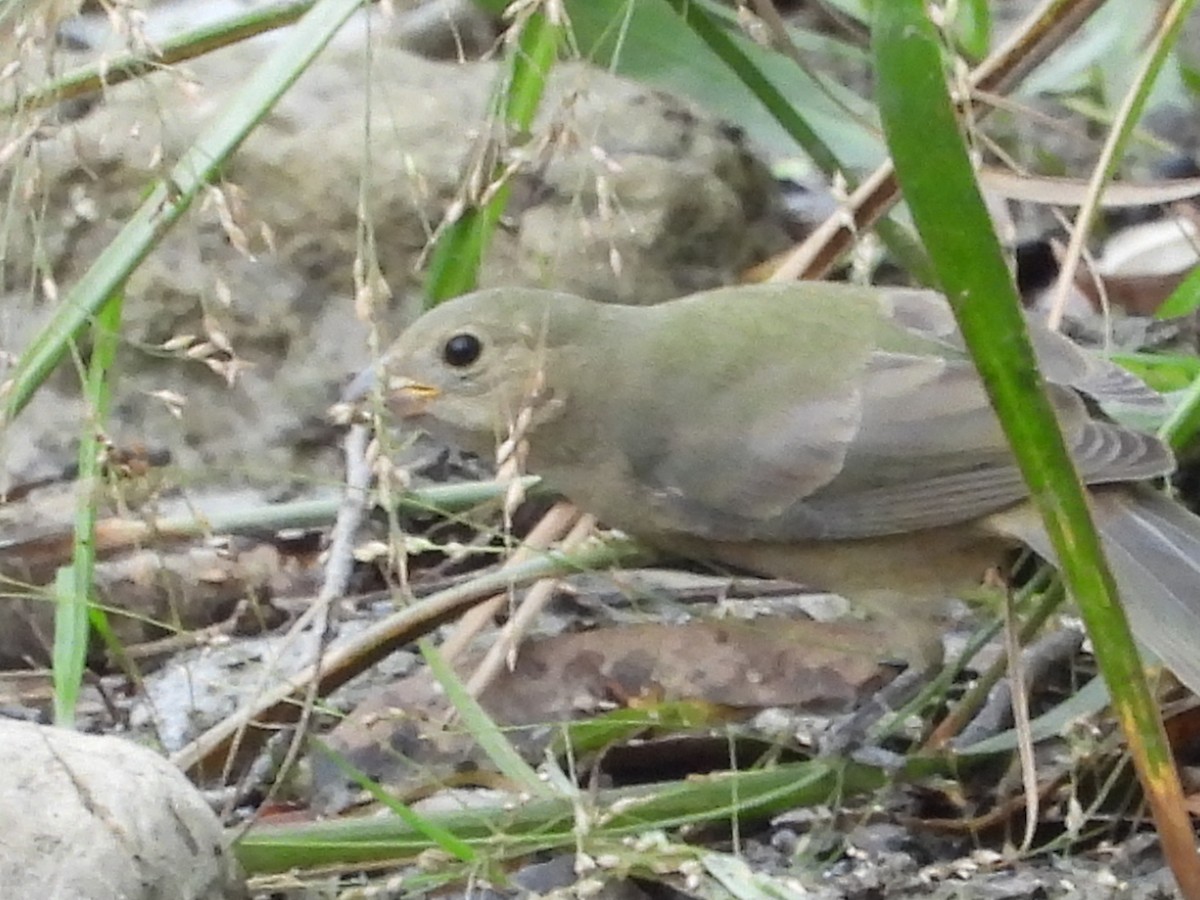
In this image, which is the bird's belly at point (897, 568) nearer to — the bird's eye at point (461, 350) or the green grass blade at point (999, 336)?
the bird's eye at point (461, 350)

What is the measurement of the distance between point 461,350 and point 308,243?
1030 millimetres

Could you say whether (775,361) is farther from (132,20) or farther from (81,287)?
(132,20)

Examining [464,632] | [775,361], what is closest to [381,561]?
[464,632]

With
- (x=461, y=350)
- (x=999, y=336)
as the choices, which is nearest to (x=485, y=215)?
(x=461, y=350)

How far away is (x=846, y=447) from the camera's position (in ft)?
8.59

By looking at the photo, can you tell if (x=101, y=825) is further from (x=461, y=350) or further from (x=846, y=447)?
(x=846, y=447)

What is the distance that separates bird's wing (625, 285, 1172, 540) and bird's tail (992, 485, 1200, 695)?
0.11 metres

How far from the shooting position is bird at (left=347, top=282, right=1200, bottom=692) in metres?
2.55

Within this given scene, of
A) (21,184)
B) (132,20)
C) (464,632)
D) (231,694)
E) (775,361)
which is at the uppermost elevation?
(132,20)

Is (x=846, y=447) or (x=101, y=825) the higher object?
(x=846, y=447)

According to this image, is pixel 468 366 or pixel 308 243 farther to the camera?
pixel 308 243

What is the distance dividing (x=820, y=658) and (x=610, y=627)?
1.07ft

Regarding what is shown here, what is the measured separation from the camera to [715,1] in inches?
127

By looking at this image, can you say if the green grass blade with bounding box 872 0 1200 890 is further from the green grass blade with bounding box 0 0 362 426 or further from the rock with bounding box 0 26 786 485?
the rock with bounding box 0 26 786 485
